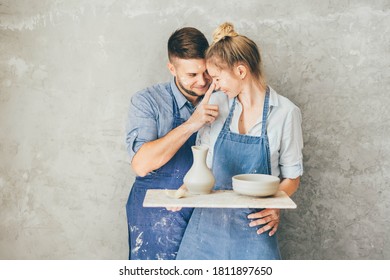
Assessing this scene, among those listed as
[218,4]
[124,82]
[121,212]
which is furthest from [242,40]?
[121,212]

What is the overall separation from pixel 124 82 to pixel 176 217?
30.7 inches

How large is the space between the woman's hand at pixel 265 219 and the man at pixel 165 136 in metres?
0.40

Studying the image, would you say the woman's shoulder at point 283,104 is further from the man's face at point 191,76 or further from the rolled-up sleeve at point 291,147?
the man's face at point 191,76

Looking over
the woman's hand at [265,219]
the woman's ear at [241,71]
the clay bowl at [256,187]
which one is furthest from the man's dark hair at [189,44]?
the woman's hand at [265,219]

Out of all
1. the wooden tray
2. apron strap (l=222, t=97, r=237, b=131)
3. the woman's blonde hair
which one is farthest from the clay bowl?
the woman's blonde hair

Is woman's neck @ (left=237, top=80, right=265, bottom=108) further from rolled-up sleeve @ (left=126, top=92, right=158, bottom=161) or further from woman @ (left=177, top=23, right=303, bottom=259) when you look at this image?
rolled-up sleeve @ (left=126, top=92, right=158, bottom=161)

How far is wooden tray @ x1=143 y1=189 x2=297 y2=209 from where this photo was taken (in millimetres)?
1847

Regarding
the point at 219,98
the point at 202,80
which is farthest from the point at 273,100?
the point at 202,80

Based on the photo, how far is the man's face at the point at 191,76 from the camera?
232 cm

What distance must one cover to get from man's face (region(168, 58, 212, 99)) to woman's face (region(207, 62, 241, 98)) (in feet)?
0.41

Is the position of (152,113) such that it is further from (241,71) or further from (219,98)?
(241,71)

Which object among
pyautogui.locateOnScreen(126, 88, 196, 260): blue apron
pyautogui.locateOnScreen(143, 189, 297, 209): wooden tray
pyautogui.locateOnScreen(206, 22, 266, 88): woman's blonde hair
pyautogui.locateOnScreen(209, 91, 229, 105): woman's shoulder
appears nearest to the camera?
pyautogui.locateOnScreen(143, 189, 297, 209): wooden tray

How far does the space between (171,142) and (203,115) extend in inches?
8.2

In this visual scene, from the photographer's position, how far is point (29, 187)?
8.42ft
